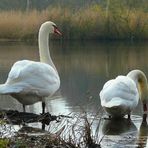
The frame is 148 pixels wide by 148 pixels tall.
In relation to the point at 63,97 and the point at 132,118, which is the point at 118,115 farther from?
the point at 63,97

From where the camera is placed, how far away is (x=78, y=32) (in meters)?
34.4

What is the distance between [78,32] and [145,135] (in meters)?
26.9

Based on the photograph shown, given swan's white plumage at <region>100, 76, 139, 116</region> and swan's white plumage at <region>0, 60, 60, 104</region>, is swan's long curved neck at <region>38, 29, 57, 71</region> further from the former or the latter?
swan's white plumage at <region>100, 76, 139, 116</region>

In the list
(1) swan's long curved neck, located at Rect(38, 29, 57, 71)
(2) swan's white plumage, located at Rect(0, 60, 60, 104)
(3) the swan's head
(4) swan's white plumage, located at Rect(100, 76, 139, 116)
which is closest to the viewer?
(2) swan's white plumage, located at Rect(0, 60, 60, 104)

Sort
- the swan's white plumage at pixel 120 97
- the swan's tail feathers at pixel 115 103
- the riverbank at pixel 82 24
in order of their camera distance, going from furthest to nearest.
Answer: the riverbank at pixel 82 24, the swan's white plumage at pixel 120 97, the swan's tail feathers at pixel 115 103

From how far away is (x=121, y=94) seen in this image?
904 cm

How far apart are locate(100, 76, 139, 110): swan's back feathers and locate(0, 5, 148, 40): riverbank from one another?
24.1 meters

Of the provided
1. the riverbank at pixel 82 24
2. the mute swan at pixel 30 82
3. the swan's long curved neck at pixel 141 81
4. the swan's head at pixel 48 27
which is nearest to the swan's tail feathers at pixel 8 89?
the mute swan at pixel 30 82

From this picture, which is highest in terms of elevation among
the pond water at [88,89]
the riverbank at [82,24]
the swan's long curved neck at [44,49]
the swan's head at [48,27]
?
the swan's head at [48,27]

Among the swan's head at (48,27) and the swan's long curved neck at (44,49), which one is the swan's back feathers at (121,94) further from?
the swan's head at (48,27)

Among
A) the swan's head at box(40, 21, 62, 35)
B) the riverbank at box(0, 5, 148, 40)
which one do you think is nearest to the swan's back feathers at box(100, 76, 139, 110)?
the swan's head at box(40, 21, 62, 35)

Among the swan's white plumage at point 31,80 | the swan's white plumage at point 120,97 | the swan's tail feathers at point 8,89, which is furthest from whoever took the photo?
the swan's white plumage at point 120,97

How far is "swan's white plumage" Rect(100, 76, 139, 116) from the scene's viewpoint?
8.81m

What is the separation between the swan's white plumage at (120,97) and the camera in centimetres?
881
